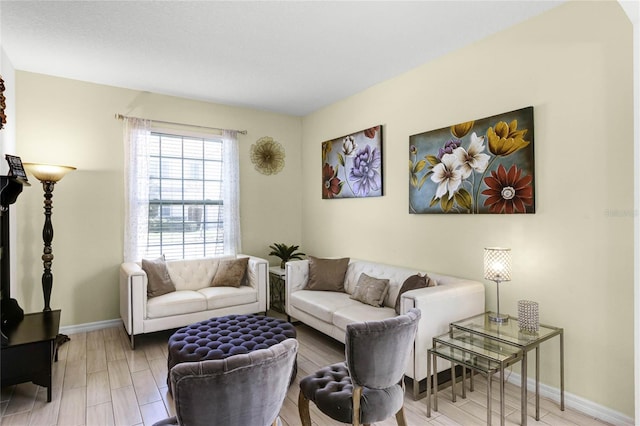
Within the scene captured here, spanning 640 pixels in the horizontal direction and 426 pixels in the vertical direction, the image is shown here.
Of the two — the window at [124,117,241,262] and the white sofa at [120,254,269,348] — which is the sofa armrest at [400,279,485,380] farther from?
the window at [124,117,241,262]

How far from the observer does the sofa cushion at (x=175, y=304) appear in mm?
Result: 3682

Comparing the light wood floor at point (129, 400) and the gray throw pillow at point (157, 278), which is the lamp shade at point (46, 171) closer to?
the gray throw pillow at point (157, 278)

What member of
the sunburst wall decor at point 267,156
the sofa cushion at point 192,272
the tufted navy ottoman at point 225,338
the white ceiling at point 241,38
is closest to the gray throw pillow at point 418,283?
the tufted navy ottoman at point 225,338

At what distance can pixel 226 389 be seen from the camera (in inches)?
51.5

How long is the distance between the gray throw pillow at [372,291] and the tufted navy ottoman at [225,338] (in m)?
0.89

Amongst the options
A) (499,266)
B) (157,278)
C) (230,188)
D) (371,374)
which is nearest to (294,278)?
(157,278)

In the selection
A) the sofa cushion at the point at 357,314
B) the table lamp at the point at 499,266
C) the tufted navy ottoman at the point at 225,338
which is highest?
the table lamp at the point at 499,266

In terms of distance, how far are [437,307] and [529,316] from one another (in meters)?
0.62

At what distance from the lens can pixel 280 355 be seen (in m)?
1.42

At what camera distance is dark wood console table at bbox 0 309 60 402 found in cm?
247

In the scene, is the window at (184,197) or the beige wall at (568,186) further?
the window at (184,197)

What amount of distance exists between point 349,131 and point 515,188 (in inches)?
92.6

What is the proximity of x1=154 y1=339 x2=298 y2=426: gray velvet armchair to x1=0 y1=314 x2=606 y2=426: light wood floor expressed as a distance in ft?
3.80

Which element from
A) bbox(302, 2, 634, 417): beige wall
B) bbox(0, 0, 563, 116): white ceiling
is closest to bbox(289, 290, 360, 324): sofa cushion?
bbox(302, 2, 634, 417): beige wall
